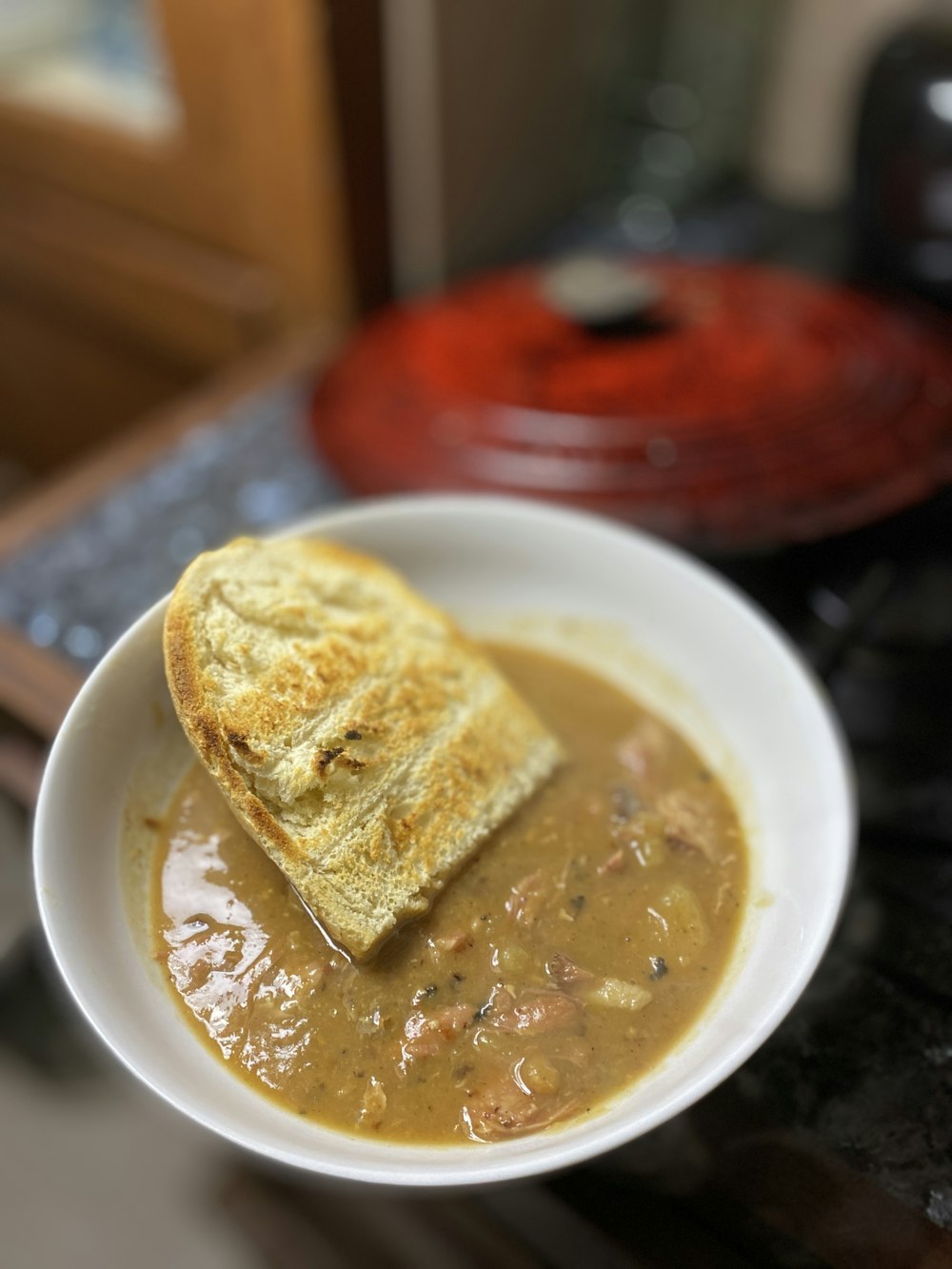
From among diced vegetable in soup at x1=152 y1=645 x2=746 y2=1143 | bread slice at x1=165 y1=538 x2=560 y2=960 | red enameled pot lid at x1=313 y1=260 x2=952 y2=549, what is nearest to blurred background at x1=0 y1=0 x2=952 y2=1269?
red enameled pot lid at x1=313 y1=260 x2=952 y2=549

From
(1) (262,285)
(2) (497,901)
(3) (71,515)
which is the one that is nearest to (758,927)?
(2) (497,901)

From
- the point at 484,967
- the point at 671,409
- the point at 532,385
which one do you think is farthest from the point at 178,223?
the point at 484,967

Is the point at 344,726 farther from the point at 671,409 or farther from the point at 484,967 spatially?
the point at 671,409

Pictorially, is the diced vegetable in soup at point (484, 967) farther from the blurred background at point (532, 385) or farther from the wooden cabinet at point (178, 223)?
the wooden cabinet at point (178, 223)

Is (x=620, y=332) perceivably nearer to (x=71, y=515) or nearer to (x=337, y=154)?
(x=337, y=154)

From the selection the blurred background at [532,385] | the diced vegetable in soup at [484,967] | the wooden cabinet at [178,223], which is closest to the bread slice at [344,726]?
the diced vegetable in soup at [484,967]
